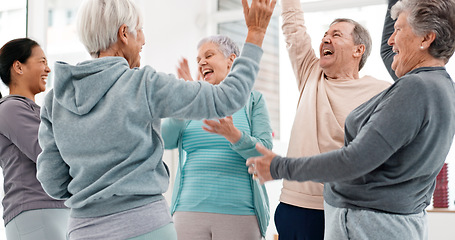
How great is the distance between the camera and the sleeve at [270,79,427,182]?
Answer: 1.29 meters

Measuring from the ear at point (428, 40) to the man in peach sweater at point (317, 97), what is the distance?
1.70 feet

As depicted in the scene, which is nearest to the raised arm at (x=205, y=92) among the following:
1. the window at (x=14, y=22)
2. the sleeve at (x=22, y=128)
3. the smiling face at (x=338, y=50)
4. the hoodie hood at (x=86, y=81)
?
the hoodie hood at (x=86, y=81)

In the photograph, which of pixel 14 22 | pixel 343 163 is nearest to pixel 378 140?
pixel 343 163

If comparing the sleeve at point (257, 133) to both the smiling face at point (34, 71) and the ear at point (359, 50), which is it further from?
the smiling face at point (34, 71)

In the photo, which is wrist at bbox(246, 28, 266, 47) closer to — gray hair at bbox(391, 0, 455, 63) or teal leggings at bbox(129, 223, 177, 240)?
gray hair at bbox(391, 0, 455, 63)

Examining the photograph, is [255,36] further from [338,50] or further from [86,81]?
[338,50]

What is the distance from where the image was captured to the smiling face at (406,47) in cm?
144

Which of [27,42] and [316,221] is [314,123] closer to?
[316,221]

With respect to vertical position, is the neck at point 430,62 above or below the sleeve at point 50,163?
above

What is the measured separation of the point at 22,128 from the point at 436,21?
1.58m

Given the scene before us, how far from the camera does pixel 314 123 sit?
1.92 metres

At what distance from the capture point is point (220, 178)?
202cm

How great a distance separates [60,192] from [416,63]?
1.13 meters

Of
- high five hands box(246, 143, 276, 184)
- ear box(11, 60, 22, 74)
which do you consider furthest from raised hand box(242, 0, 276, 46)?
ear box(11, 60, 22, 74)
